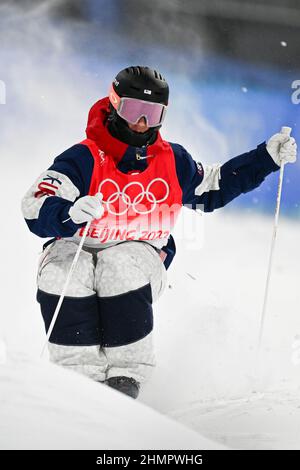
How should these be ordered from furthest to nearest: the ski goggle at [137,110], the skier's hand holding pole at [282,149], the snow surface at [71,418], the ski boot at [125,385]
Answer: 1. the skier's hand holding pole at [282,149]
2. the ski goggle at [137,110]
3. the ski boot at [125,385]
4. the snow surface at [71,418]

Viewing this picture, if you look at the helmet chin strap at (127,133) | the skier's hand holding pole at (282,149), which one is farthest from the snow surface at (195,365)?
the helmet chin strap at (127,133)

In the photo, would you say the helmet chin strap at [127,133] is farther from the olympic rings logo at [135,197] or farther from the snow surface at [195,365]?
the snow surface at [195,365]

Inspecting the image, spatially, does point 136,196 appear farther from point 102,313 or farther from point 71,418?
point 71,418

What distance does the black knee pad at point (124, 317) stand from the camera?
1857mm

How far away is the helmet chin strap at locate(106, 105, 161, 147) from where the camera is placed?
192cm

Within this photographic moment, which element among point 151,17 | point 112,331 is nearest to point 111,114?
point 112,331

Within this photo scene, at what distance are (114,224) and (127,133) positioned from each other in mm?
232

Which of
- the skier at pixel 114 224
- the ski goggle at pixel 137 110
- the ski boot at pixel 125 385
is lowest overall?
the ski boot at pixel 125 385

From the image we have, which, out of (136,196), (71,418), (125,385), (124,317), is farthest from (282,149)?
(71,418)

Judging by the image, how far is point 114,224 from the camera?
1.97 metres

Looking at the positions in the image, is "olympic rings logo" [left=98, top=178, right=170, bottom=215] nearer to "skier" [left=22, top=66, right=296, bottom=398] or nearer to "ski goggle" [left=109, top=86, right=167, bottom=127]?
"skier" [left=22, top=66, right=296, bottom=398]

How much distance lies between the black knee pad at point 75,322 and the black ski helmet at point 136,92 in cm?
41

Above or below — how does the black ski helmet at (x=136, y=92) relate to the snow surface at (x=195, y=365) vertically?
above

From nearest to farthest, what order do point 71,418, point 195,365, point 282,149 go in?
point 71,418, point 282,149, point 195,365
